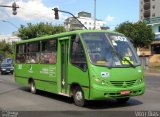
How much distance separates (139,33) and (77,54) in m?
51.3

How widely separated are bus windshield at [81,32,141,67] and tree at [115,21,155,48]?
5006cm

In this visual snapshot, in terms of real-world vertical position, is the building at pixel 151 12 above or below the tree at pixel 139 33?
above

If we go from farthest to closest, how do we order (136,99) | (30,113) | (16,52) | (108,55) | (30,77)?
(16,52)
(30,77)
(136,99)
(108,55)
(30,113)

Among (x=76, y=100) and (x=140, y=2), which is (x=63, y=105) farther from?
(x=140, y=2)

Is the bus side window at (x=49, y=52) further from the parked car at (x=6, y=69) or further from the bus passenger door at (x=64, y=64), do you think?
the parked car at (x=6, y=69)

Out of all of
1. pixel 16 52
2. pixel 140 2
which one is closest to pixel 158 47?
pixel 16 52

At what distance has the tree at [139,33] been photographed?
6338cm

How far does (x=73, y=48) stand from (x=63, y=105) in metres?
2.03

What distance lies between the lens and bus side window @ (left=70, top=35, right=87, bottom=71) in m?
13.0

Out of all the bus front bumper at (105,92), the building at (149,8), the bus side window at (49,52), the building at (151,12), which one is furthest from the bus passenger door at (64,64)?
the building at (149,8)

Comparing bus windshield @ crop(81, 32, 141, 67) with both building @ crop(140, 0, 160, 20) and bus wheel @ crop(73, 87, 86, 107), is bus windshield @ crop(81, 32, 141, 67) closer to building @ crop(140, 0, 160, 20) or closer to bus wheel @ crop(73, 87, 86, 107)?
bus wheel @ crop(73, 87, 86, 107)

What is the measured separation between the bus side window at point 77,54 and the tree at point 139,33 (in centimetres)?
4988

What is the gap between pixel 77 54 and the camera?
13430mm

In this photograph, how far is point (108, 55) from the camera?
12734mm
